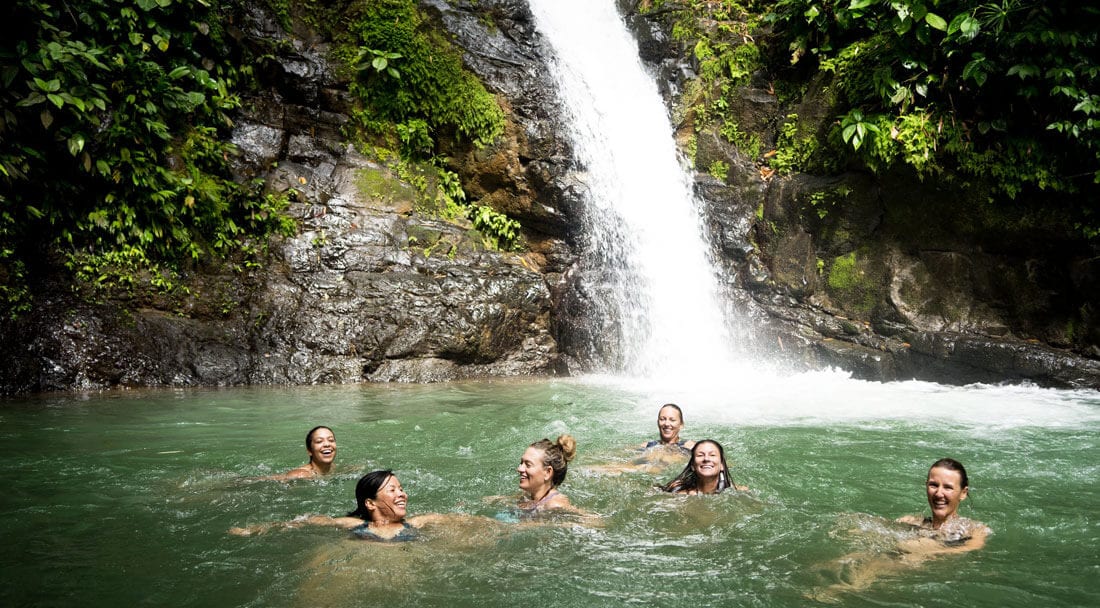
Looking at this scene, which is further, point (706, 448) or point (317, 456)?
point (317, 456)

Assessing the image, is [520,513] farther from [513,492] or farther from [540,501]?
[513,492]

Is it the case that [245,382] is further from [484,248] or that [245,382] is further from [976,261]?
[976,261]

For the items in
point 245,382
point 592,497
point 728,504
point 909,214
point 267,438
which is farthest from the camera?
point 909,214

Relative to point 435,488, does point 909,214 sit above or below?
above

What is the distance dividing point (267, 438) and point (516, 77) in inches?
311

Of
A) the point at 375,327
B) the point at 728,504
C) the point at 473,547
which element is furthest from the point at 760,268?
the point at 473,547

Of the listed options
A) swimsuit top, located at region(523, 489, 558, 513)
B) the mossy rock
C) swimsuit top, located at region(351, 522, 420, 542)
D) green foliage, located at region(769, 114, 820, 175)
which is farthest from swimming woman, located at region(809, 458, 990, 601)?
green foliage, located at region(769, 114, 820, 175)

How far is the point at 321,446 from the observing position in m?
5.04

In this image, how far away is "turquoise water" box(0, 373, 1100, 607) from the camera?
3.05 m

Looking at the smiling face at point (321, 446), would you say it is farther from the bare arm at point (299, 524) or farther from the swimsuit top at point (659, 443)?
the swimsuit top at point (659, 443)

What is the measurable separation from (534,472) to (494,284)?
643cm

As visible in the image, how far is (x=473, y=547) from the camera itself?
3.62 metres

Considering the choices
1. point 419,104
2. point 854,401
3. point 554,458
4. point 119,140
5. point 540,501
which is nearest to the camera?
point 540,501

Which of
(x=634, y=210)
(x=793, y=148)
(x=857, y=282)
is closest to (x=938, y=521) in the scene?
(x=857, y=282)
